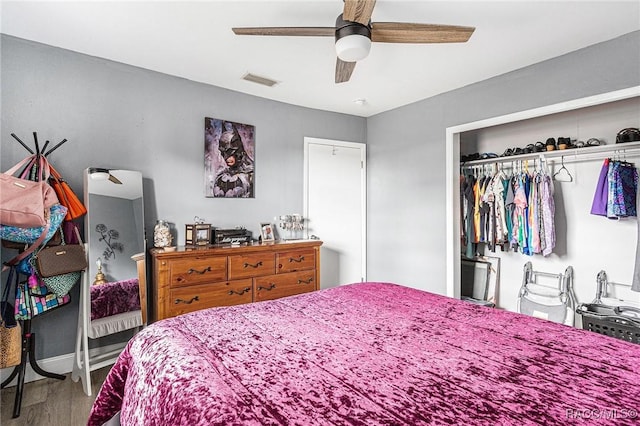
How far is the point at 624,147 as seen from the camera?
2.93 metres

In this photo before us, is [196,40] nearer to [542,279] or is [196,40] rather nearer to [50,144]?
[50,144]

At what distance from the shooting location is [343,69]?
2.32 m

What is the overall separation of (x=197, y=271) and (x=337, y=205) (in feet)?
6.74

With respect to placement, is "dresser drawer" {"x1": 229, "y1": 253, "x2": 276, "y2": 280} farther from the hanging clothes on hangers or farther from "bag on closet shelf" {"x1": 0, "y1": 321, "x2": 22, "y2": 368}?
the hanging clothes on hangers

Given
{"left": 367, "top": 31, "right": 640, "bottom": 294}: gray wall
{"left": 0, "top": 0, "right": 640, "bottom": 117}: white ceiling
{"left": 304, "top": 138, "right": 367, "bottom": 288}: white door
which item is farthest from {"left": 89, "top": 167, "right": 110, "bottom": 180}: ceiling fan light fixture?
{"left": 367, "top": 31, "right": 640, "bottom": 294}: gray wall

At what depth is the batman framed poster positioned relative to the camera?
3447 mm

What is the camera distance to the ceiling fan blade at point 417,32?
184 cm

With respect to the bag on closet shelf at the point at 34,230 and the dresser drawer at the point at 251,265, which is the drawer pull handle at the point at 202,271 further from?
the bag on closet shelf at the point at 34,230

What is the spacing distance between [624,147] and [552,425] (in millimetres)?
3123

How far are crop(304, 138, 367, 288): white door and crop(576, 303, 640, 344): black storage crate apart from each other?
2444 millimetres

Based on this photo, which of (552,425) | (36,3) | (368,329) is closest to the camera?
(552,425)

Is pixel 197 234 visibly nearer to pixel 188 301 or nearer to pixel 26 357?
pixel 188 301

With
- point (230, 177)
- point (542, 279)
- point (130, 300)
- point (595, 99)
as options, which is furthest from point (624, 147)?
point (130, 300)

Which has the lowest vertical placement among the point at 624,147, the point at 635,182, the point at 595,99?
the point at 635,182
